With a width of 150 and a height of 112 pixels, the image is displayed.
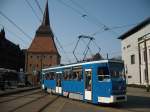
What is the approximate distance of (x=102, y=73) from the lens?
1786 cm

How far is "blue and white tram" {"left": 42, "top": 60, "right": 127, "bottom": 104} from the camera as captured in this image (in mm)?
17188

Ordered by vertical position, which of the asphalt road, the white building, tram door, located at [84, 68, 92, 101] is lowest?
the asphalt road

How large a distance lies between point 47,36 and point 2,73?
7466 cm

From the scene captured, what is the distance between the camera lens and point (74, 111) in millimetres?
15344

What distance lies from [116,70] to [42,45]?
323ft

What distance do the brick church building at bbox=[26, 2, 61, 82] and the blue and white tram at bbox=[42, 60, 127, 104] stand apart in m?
87.3

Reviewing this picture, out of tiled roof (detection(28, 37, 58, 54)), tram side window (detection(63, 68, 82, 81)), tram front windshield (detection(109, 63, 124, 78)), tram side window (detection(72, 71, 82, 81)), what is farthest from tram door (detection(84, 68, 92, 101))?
tiled roof (detection(28, 37, 58, 54))

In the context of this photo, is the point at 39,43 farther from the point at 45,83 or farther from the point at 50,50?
the point at 45,83

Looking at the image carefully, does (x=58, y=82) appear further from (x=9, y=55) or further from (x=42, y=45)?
(x=42, y=45)

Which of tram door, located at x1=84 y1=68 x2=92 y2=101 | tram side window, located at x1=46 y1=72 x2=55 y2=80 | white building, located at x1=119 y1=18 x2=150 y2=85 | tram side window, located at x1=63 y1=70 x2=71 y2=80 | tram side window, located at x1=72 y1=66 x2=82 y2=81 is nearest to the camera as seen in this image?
tram door, located at x1=84 y1=68 x2=92 y2=101

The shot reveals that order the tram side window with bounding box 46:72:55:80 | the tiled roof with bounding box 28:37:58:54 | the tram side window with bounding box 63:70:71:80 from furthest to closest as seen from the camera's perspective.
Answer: the tiled roof with bounding box 28:37:58:54 → the tram side window with bounding box 46:72:55:80 → the tram side window with bounding box 63:70:71:80

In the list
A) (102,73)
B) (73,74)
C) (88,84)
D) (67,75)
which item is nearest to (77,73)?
(73,74)

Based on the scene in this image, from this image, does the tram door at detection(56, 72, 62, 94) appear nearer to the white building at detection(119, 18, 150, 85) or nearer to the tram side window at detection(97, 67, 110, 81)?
the tram side window at detection(97, 67, 110, 81)

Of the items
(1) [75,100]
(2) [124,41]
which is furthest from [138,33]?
(1) [75,100]
